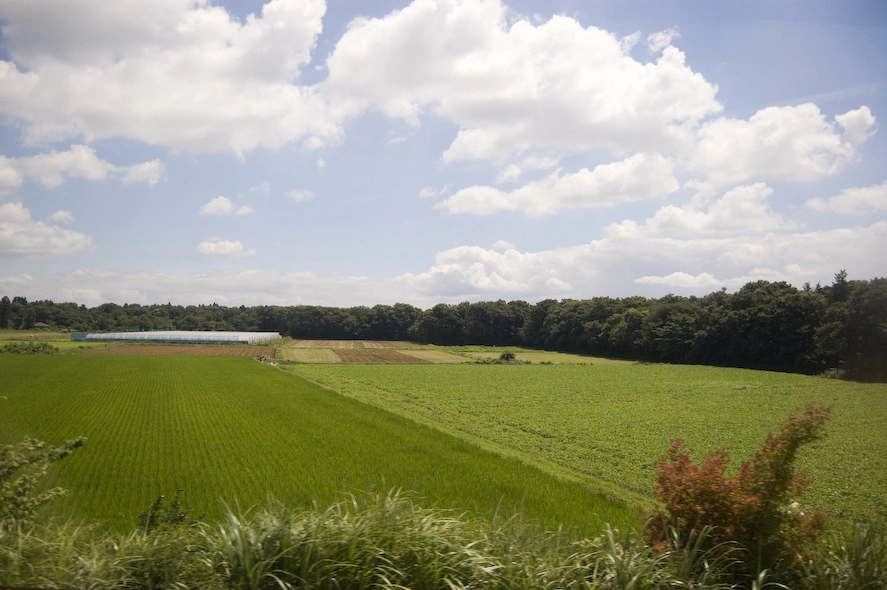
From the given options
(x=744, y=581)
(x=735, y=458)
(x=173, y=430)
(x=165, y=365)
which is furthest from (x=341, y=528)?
(x=165, y=365)

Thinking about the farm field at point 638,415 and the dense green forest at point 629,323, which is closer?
the farm field at point 638,415

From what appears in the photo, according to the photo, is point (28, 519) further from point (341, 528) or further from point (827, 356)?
point (827, 356)

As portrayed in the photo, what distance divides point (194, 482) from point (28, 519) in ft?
30.7

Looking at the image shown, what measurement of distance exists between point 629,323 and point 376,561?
97.7 metres

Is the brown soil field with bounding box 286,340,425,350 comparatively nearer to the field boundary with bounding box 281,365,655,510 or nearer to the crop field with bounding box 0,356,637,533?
the crop field with bounding box 0,356,637,533

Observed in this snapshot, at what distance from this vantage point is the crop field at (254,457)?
1434 centimetres

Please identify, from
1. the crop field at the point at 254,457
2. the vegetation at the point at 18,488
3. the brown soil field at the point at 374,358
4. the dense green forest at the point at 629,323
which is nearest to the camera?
the vegetation at the point at 18,488

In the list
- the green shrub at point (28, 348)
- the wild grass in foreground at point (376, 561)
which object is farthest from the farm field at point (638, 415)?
the green shrub at point (28, 348)

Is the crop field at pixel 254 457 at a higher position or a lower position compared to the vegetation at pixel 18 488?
lower

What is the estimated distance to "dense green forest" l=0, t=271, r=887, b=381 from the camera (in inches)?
2395

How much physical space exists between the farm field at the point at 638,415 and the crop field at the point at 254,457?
3.00 meters

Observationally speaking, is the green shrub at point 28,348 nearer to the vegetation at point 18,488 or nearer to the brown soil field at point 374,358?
the brown soil field at point 374,358

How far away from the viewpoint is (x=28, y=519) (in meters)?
7.38

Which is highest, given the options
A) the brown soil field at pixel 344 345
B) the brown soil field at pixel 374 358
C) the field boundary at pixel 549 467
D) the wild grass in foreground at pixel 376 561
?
the wild grass in foreground at pixel 376 561
